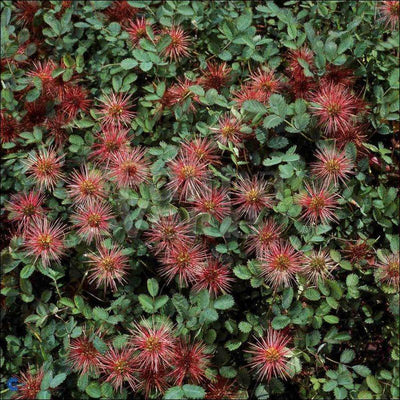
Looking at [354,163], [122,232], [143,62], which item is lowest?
[122,232]

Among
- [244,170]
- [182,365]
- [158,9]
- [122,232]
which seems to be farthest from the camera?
[158,9]

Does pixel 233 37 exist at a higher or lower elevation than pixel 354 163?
higher

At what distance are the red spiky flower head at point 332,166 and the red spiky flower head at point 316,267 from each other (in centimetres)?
22

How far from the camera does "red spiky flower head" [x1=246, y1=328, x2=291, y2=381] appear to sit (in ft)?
5.61

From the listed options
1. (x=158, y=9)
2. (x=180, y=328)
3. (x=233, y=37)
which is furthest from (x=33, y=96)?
(x=180, y=328)

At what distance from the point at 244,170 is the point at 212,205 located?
0.24 m

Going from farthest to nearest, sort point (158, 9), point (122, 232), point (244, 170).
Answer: point (158, 9) → point (244, 170) → point (122, 232)

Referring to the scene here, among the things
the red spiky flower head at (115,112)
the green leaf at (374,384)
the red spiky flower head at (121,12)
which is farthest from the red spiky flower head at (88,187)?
the green leaf at (374,384)

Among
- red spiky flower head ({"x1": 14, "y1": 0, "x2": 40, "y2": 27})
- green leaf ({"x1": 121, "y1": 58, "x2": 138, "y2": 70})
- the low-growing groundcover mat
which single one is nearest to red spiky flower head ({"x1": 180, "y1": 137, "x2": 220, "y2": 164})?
the low-growing groundcover mat

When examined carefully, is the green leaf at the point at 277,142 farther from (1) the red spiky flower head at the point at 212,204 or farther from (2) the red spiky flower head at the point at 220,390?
(2) the red spiky flower head at the point at 220,390

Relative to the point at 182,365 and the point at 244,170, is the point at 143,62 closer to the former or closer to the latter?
the point at 244,170

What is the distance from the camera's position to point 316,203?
5.89ft

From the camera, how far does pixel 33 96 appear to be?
208cm

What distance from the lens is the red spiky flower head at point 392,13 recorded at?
212cm
